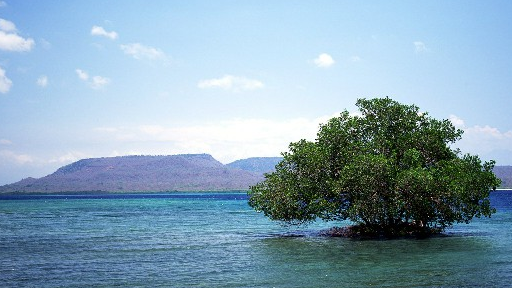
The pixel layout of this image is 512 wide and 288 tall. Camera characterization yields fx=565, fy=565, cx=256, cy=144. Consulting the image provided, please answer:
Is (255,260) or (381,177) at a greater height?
(381,177)

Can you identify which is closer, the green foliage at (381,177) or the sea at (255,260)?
the sea at (255,260)

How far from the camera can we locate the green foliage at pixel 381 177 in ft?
161

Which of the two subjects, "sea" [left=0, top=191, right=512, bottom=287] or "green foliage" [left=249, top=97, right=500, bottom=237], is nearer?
"sea" [left=0, top=191, right=512, bottom=287]

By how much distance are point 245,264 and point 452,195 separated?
69.0 ft

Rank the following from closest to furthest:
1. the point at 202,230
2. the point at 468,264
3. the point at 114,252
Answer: the point at 468,264 → the point at 114,252 → the point at 202,230

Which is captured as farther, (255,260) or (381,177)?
(381,177)

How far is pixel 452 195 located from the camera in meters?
49.3

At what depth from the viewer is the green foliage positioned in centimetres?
4905

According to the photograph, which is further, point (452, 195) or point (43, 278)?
point (452, 195)

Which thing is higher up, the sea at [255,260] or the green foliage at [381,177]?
the green foliage at [381,177]

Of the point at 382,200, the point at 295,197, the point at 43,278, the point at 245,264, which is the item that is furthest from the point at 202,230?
the point at 43,278

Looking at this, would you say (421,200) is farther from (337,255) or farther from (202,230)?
(202,230)

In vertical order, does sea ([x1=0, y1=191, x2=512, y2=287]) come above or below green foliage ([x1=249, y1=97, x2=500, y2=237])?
below

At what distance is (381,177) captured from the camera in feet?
160
